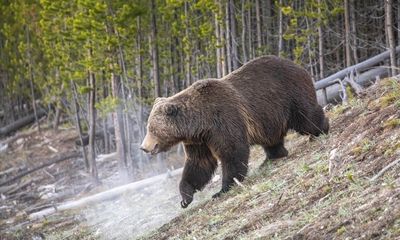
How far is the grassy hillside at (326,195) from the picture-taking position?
16.4 ft

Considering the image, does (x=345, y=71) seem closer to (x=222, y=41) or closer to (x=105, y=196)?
(x=222, y=41)

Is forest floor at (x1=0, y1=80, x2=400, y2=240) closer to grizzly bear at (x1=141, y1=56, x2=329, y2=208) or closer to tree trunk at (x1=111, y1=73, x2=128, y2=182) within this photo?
grizzly bear at (x1=141, y1=56, x2=329, y2=208)

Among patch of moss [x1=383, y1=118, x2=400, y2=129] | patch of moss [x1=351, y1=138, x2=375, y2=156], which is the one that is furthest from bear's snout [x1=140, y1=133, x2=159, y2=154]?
patch of moss [x1=383, y1=118, x2=400, y2=129]

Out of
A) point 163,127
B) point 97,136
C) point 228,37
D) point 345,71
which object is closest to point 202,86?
point 163,127

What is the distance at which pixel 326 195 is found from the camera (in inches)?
228

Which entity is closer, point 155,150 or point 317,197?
point 317,197

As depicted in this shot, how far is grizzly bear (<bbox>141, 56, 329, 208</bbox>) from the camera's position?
8133 millimetres

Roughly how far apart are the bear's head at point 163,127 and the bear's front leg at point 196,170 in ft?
1.25

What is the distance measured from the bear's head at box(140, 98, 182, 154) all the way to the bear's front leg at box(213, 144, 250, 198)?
23.4 inches

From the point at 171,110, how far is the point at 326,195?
2822mm

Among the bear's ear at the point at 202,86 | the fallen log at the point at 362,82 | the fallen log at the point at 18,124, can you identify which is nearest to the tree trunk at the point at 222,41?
the fallen log at the point at 362,82

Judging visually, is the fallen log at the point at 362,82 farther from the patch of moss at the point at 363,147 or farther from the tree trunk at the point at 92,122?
the patch of moss at the point at 363,147

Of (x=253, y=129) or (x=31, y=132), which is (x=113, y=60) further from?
(x=31, y=132)

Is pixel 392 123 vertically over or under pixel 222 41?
over
